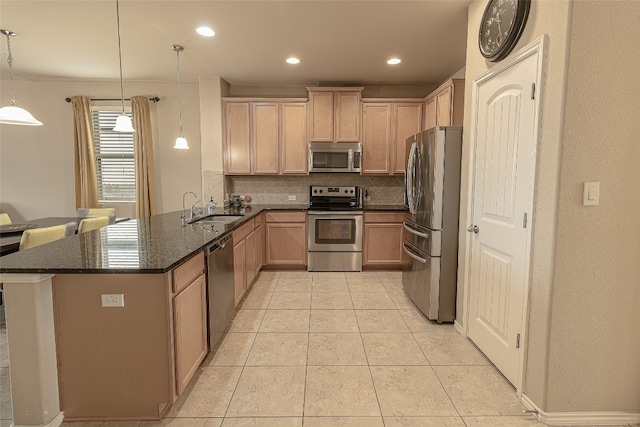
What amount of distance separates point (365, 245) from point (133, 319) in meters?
3.38

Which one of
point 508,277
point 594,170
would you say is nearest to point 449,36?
point 594,170

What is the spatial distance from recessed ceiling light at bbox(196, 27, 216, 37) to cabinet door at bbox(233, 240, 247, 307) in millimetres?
2109

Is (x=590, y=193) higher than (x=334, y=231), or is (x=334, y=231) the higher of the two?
(x=590, y=193)

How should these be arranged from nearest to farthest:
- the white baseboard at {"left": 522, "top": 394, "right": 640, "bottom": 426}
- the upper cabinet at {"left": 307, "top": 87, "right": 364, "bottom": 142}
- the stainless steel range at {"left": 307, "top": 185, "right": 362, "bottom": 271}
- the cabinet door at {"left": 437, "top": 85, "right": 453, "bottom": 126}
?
1. the white baseboard at {"left": 522, "top": 394, "right": 640, "bottom": 426}
2. the cabinet door at {"left": 437, "top": 85, "right": 453, "bottom": 126}
3. the stainless steel range at {"left": 307, "top": 185, "right": 362, "bottom": 271}
4. the upper cabinet at {"left": 307, "top": 87, "right": 364, "bottom": 142}

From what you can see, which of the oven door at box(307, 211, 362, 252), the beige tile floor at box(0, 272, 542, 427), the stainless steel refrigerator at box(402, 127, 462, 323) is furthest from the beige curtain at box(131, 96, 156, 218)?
the stainless steel refrigerator at box(402, 127, 462, 323)

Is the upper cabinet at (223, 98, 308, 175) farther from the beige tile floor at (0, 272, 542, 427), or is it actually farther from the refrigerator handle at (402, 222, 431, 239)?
the beige tile floor at (0, 272, 542, 427)

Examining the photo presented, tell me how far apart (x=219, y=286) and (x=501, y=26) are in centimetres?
271

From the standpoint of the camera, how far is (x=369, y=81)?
4855 millimetres

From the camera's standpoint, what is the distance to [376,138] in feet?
15.7

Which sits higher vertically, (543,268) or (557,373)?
(543,268)

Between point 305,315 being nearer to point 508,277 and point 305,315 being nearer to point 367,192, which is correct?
point 508,277

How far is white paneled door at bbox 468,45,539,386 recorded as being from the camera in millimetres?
1916

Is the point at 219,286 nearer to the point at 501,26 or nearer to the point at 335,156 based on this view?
the point at 501,26

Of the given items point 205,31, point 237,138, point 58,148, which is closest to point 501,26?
point 205,31
